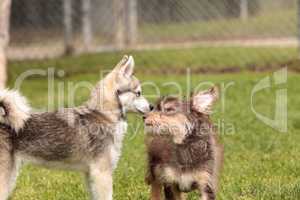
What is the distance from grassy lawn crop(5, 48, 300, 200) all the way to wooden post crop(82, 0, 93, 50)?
4.02 ft

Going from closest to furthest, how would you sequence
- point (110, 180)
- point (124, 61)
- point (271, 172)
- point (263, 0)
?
point (110, 180), point (124, 61), point (271, 172), point (263, 0)

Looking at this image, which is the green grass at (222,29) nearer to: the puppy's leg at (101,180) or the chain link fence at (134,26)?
the chain link fence at (134,26)

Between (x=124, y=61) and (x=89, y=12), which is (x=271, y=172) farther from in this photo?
(x=89, y=12)

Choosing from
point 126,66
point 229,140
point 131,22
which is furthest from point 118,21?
point 126,66

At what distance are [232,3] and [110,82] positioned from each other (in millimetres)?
12643

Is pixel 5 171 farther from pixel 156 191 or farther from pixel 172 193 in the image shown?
pixel 172 193

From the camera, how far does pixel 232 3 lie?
18656 millimetres

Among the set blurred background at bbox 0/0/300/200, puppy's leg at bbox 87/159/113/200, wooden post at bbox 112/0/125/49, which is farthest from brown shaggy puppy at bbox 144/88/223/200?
wooden post at bbox 112/0/125/49

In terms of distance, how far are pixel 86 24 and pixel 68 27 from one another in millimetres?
447

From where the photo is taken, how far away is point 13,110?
5848mm

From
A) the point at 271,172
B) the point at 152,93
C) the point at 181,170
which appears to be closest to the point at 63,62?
the point at 152,93

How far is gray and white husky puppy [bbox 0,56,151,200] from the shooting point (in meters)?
5.82

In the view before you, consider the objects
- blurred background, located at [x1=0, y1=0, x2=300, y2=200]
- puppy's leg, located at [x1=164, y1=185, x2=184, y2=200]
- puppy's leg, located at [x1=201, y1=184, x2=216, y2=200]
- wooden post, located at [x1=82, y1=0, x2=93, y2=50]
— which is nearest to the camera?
puppy's leg, located at [x1=201, y1=184, x2=216, y2=200]

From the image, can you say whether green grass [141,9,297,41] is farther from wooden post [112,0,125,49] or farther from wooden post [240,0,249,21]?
wooden post [112,0,125,49]
